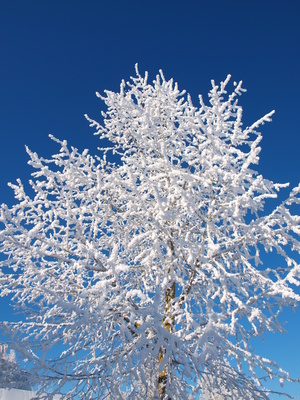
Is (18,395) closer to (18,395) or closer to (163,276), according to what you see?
(18,395)

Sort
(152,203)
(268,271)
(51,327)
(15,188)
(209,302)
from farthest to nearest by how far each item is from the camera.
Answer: (152,203)
(51,327)
(15,188)
(268,271)
(209,302)

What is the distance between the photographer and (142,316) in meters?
3.01

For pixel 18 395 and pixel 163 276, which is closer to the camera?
pixel 163 276

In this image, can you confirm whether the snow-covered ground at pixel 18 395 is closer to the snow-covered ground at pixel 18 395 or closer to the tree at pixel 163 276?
the snow-covered ground at pixel 18 395

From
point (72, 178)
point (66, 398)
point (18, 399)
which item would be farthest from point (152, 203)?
point (18, 399)

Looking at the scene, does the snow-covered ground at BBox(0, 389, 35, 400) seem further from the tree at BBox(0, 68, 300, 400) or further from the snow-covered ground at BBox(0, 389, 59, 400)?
the tree at BBox(0, 68, 300, 400)

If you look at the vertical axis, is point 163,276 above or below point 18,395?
above

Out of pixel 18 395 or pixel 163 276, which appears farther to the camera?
pixel 18 395

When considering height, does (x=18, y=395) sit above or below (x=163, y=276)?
below

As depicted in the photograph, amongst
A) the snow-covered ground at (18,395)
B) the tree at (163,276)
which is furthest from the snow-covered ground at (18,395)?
the tree at (163,276)

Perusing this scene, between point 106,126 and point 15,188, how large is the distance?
2598 mm

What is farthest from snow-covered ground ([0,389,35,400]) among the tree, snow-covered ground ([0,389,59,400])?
the tree

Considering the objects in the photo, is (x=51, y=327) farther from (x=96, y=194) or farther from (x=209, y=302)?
(x=209, y=302)

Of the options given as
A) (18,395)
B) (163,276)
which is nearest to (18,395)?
(18,395)
